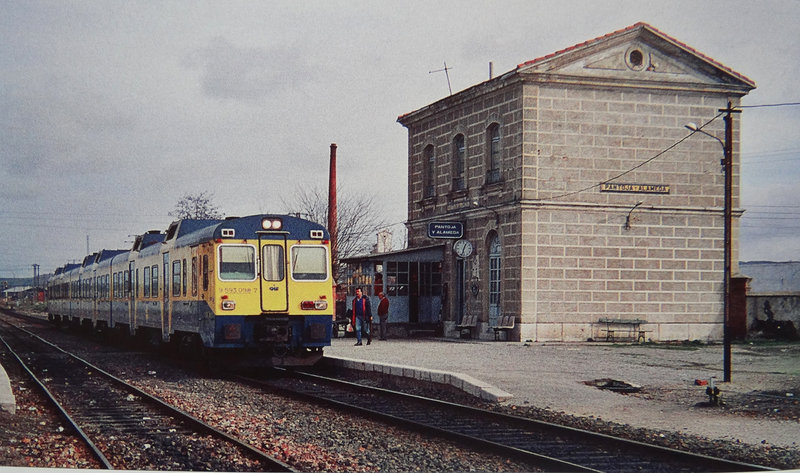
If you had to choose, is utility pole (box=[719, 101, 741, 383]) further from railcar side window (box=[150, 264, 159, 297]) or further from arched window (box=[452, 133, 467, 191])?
arched window (box=[452, 133, 467, 191])

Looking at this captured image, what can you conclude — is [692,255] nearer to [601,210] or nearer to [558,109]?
[601,210]

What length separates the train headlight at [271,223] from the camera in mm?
16131

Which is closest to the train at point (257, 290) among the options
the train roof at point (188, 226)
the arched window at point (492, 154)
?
the train roof at point (188, 226)

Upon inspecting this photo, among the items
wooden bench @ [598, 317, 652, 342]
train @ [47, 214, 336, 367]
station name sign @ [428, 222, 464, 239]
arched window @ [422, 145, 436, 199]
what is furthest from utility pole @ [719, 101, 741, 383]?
arched window @ [422, 145, 436, 199]

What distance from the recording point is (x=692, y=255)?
78.2ft

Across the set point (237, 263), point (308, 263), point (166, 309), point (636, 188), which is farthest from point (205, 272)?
point (636, 188)

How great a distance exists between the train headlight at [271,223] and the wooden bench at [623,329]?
10383mm

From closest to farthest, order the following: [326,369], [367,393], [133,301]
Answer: [367,393] < [326,369] < [133,301]

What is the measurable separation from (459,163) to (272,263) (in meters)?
12.6

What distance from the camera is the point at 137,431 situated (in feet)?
32.9

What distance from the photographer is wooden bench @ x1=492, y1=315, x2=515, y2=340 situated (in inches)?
943

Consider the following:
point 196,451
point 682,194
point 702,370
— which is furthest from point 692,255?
point 196,451

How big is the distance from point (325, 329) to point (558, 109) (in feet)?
34.2

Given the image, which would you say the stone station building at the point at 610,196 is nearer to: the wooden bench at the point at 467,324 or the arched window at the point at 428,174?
the wooden bench at the point at 467,324
